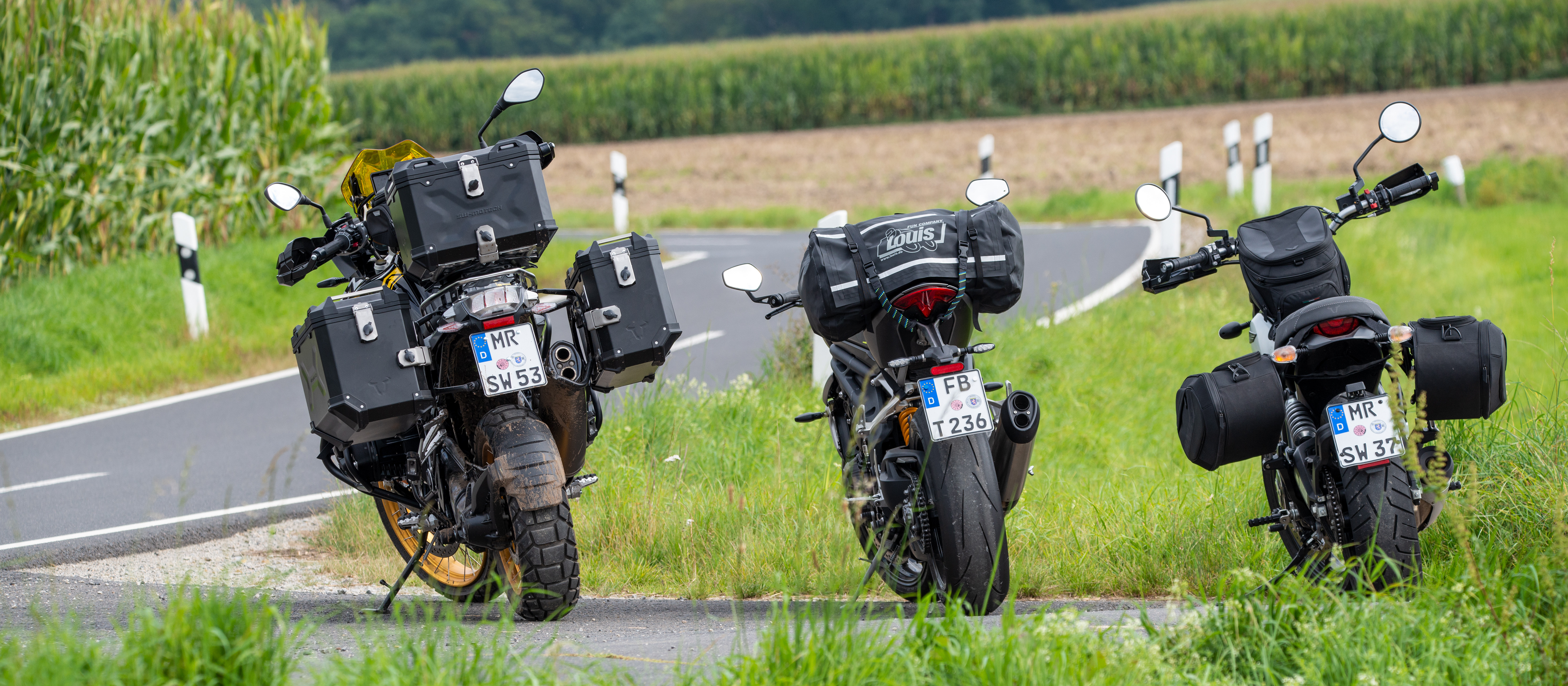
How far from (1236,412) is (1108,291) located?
26.3ft

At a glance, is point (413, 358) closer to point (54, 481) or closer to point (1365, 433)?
point (1365, 433)

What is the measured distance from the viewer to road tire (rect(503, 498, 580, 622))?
13.8ft

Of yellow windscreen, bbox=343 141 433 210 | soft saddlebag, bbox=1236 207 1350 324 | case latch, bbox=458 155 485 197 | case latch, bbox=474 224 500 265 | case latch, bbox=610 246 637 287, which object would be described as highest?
yellow windscreen, bbox=343 141 433 210

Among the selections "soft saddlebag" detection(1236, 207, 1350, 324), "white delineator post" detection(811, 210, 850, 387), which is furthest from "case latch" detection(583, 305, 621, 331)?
"white delineator post" detection(811, 210, 850, 387)

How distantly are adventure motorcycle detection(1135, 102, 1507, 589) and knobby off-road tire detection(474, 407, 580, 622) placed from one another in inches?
75.5

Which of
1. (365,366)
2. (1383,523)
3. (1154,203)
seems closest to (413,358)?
(365,366)

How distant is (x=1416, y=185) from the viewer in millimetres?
4438

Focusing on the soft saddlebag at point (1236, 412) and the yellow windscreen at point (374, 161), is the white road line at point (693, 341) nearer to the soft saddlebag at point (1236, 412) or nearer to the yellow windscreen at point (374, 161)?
the yellow windscreen at point (374, 161)

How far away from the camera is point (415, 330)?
14.5 ft

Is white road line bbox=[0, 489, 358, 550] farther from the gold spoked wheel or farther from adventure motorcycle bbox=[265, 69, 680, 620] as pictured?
adventure motorcycle bbox=[265, 69, 680, 620]

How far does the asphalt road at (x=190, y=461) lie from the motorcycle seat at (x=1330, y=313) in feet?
9.56

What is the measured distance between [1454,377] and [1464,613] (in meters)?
0.77

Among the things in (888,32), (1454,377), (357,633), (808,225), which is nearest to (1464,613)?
(1454,377)

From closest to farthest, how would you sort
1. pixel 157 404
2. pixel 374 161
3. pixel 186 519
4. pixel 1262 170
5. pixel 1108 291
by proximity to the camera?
pixel 374 161 < pixel 186 519 < pixel 157 404 < pixel 1108 291 < pixel 1262 170
